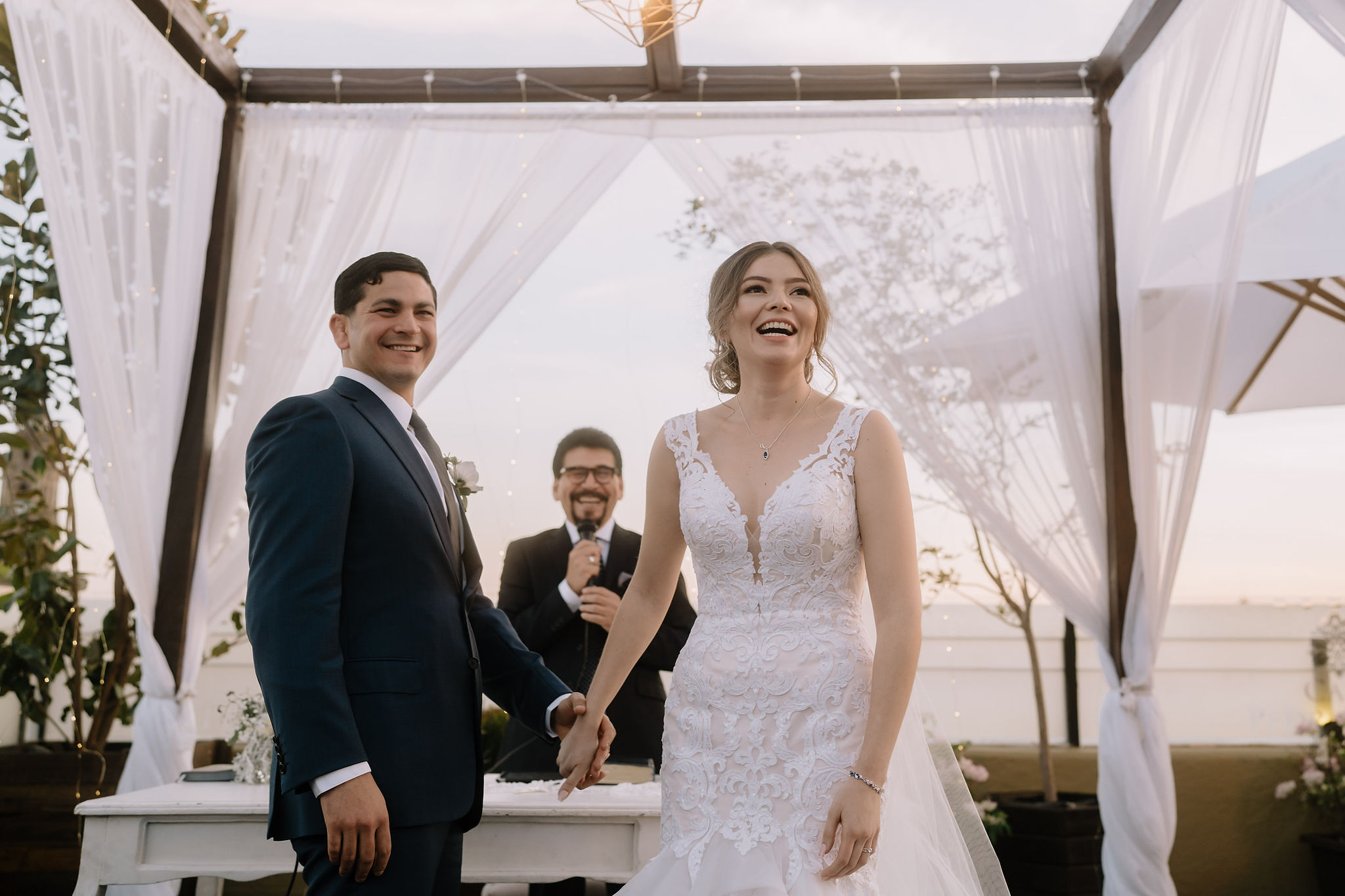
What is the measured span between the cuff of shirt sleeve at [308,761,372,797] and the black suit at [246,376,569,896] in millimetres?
15

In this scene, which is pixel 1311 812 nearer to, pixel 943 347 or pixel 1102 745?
pixel 1102 745

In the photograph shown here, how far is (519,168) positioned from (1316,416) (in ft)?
12.1

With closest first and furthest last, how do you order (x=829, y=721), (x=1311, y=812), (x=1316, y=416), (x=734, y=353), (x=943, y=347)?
1. (x=829, y=721)
2. (x=734, y=353)
3. (x=943, y=347)
4. (x=1311, y=812)
5. (x=1316, y=416)

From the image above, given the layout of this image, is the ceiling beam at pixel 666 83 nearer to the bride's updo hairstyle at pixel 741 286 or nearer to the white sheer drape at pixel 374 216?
the white sheer drape at pixel 374 216

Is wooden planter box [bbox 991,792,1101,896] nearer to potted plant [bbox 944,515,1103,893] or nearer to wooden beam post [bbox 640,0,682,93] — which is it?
potted plant [bbox 944,515,1103,893]

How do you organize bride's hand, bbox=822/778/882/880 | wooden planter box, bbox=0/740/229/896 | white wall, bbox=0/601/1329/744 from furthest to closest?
1. white wall, bbox=0/601/1329/744
2. wooden planter box, bbox=0/740/229/896
3. bride's hand, bbox=822/778/882/880

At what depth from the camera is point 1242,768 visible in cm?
441

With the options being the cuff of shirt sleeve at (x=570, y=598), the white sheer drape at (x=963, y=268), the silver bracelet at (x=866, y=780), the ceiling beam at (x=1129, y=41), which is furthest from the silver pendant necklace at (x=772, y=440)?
the ceiling beam at (x=1129, y=41)

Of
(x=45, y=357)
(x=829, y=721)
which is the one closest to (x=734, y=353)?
(x=829, y=721)

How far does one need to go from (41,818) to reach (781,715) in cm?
320

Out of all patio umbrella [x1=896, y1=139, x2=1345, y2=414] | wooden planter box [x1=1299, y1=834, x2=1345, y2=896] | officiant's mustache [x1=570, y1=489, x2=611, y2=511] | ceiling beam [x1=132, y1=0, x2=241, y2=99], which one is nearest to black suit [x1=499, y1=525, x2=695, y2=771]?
officiant's mustache [x1=570, y1=489, x2=611, y2=511]

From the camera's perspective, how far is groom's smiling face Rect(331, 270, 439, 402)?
6.39 ft

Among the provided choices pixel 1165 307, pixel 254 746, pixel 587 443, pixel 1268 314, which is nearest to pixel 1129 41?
pixel 1165 307

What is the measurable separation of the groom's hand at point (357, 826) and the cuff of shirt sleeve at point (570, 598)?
134cm
